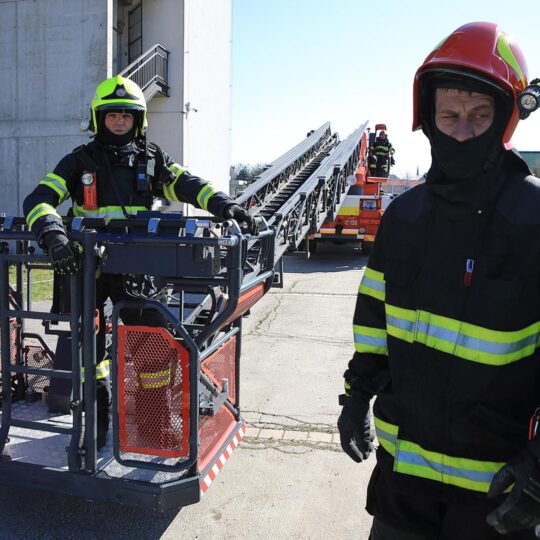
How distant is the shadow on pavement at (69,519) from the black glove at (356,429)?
1.31 meters

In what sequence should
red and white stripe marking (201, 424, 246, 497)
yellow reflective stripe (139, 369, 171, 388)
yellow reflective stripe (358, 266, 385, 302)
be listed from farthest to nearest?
1. red and white stripe marking (201, 424, 246, 497)
2. yellow reflective stripe (139, 369, 171, 388)
3. yellow reflective stripe (358, 266, 385, 302)

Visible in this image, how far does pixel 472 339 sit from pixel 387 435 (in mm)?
457

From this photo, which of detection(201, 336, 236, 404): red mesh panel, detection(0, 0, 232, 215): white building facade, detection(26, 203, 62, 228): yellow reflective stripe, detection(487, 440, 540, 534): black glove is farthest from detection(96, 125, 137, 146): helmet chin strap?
detection(0, 0, 232, 215): white building facade

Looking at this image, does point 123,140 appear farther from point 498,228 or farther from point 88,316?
point 498,228

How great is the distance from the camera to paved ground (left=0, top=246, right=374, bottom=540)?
2.75 metres

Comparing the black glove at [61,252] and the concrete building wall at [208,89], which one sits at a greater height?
the concrete building wall at [208,89]

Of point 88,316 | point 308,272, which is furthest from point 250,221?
point 308,272

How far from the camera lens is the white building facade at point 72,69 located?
14.2 m

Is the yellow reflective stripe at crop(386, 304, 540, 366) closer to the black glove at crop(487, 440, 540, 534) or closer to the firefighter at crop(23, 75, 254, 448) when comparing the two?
the black glove at crop(487, 440, 540, 534)

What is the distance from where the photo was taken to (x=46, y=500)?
2.98 metres

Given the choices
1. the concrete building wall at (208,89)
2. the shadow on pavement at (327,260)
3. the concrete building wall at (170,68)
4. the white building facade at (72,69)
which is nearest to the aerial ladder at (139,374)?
the shadow on pavement at (327,260)

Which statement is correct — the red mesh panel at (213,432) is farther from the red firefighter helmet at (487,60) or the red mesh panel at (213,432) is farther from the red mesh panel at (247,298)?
the red firefighter helmet at (487,60)

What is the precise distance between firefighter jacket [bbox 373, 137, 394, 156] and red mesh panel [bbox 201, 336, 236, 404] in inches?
492

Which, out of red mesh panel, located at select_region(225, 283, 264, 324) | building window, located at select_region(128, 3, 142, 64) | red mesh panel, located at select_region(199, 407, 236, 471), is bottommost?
red mesh panel, located at select_region(199, 407, 236, 471)
